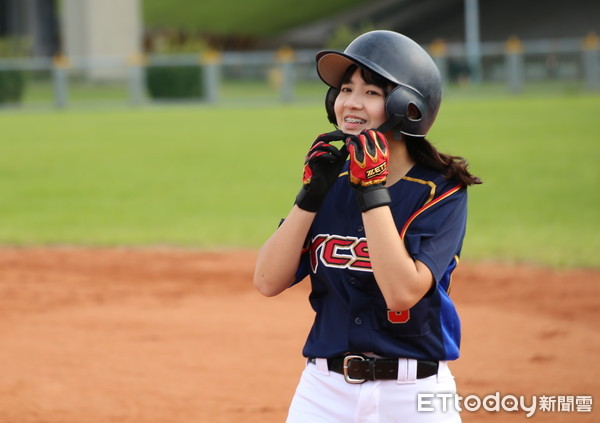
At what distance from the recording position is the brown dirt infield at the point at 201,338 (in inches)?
191

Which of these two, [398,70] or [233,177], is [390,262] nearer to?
[398,70]

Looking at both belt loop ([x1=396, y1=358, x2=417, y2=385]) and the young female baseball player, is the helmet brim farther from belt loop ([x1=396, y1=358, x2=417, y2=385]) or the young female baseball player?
belt loop ([x1=396, y1=358, x2=417, y2=385])

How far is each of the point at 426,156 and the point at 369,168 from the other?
0.31 metres

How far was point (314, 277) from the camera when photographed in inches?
107

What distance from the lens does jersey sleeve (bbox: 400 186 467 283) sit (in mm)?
2539

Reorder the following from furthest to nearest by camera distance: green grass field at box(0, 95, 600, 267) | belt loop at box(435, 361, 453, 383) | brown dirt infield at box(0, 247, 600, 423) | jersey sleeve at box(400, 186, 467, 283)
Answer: green grass field at box(0, 95, 600, 267), brown dirt infield at box(0, 247, 600, 423), belt loop at box(435, 361, 453, 383), jersey sleeve at box(400, 186, 467, 283)

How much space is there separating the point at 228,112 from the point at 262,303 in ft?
62.6

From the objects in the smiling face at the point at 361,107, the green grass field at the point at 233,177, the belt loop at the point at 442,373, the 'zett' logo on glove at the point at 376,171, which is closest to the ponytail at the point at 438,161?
the smiling face at the point at 361,107

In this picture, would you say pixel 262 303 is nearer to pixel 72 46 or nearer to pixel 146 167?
pixel 146 167

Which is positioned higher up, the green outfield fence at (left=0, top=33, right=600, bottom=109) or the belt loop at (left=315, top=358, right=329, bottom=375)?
the belt loop at (left=315, top=358, right=329, bottom=375)

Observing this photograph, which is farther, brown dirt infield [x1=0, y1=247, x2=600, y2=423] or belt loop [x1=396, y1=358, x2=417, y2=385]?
brown dirt infield [x1=0, y1=247, x2=600, y2=423]

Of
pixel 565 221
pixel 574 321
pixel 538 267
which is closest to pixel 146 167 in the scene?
pixel 565 221

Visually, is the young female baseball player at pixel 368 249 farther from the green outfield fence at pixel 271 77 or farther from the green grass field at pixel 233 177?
the green outfield fence at pixel 271 77

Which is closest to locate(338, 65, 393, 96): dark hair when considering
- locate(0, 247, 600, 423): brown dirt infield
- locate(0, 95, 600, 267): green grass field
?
locate(0, 247, 600, 423): brown dirt infield
